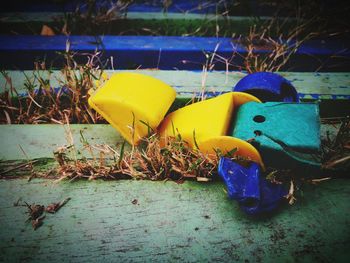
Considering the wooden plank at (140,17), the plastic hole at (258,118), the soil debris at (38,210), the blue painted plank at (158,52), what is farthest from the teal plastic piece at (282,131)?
the wooden plank at (140,17)

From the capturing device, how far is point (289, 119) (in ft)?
4.45

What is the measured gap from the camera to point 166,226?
123 centimetres

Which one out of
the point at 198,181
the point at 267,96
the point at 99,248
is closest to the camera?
the point at 99,248

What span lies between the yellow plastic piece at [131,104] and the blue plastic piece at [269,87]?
1.50 feet

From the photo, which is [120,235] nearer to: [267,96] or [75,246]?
[75,246]

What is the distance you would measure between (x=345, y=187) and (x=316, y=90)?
0.81 meters

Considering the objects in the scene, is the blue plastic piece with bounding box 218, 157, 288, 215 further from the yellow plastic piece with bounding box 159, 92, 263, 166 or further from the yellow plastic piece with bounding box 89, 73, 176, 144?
the yellow plastic piece with bounding box 89, 73, 176, 144

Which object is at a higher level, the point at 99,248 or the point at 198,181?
the point at 198,181

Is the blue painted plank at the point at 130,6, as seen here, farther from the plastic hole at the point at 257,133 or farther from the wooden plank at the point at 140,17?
the plastic hole at the point at 257,133

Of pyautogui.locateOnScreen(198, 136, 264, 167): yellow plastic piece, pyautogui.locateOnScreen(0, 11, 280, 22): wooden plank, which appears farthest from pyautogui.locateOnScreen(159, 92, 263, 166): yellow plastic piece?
pyautogui.locateOnScreen(0, 11, 280, 22): wooden plank

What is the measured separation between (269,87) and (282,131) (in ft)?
1.13

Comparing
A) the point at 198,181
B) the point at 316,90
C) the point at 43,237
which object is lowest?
the point at 43,237

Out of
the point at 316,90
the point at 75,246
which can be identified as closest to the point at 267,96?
the point at 316,90

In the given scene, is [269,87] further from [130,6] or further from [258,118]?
[130,6]
